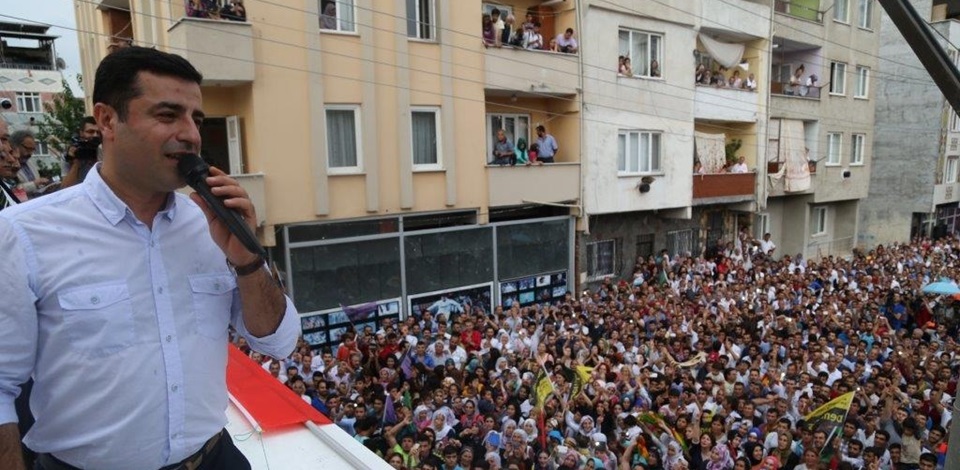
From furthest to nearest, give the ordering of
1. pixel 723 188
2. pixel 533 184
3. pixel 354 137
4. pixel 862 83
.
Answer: pixel 862 83 < pixel 723 188 < pixel 533 184 < pixel 354 137

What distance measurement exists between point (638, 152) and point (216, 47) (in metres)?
11.0

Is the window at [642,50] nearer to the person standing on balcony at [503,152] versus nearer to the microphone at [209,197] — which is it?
the person standing on balcony at [503,152]

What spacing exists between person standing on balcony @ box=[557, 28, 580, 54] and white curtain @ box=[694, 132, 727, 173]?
5841 mm

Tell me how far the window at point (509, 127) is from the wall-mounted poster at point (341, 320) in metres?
4.43

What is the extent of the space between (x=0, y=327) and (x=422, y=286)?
12.4m

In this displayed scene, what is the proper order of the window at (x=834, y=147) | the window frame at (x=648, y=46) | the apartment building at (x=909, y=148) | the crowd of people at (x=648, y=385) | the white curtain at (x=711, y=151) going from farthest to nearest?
1. the apartment building at (x=909, y=148)
2. the window at (x=834, y=147)
3. the white curtain at (x=711, y=151)
4. the window frame at (x=648, y=46)
5. the crowd of people at (x=648, y=385)

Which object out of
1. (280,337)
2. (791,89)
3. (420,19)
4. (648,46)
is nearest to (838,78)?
(791,89)

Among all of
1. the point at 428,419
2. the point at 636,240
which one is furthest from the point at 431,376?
the point at 636,240

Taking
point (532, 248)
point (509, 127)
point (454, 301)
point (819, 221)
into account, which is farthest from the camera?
point (819, 221)

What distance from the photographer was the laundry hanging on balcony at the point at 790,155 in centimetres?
2153

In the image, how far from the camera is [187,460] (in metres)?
1.70

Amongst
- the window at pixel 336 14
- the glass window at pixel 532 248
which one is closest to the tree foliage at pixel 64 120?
the window at pixel 336 14

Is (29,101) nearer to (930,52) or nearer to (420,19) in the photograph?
(420,19)

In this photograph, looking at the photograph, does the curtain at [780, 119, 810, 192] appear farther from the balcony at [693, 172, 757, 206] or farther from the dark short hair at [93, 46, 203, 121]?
the dark short hair at [93, 46, 203, 121]
